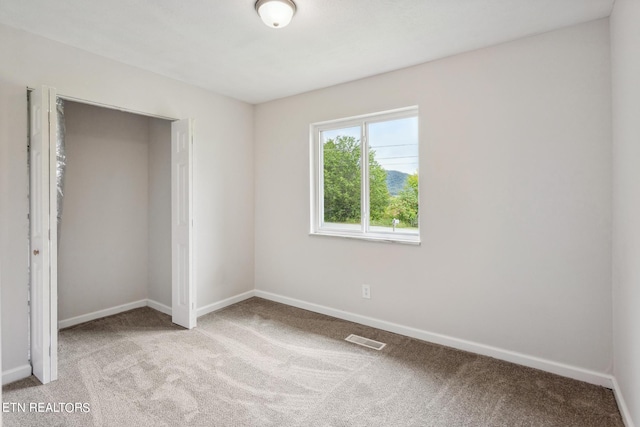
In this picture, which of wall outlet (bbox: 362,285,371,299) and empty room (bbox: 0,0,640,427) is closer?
empty room (bbox: 0,0,640,427)

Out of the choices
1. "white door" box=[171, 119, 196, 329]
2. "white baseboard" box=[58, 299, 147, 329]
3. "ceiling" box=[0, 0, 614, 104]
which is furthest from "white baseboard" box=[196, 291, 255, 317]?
"ceiling" box=[0, 0, 614, 104]

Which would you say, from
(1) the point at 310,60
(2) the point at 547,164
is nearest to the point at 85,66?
(1) the point at 310,60

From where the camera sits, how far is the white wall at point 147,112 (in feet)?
7.89

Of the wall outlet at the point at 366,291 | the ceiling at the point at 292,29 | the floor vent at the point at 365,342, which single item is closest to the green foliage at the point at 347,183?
the wall outlet at the point at 366,291

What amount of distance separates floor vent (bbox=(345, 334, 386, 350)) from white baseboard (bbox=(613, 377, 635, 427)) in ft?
5.13

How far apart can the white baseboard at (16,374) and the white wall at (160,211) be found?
140 centimetres

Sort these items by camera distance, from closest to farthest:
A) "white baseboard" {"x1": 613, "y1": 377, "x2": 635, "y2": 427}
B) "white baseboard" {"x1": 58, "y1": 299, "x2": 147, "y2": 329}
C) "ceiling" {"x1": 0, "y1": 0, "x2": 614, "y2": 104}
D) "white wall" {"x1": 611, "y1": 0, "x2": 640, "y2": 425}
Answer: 1. "white wall" {"x1": 611, "y1": 0, "x2": 640, "y2": 425}
2. "white baseboard" {"x1": 613, "y1": 377, "x2": 635, "y2": 427}
3. "ceiling" {"x1": 0, "y1": 0, "x2": 614, "y2": 104}
4. "white baseboard" {"x1": 58, "y1": 299, "x2": 147, "y2": 329}

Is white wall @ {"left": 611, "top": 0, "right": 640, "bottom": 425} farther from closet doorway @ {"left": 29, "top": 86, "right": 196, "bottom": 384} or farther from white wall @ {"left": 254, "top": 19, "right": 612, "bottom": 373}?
closet doorway @ {"left": 29, "top": 86, "right": 196, "bottom": 384}

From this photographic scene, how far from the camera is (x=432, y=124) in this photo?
9.78 ft

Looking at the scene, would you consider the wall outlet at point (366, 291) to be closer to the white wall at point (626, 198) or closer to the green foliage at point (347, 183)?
the green foliage at point (347, 183)

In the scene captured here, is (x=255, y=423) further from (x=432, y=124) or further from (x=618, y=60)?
(x=618, y=60)

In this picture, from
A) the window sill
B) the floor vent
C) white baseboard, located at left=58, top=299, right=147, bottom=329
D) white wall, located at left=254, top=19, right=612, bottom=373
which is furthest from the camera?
white baseboard, located at left=58, top=299, right=147, bottom=329

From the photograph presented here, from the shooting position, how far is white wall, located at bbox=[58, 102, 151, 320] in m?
3.45

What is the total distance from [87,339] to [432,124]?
3634mm
